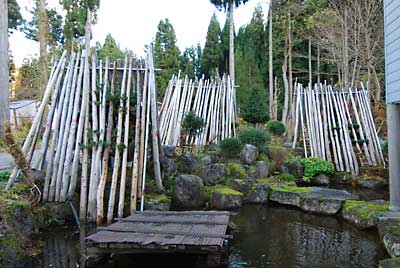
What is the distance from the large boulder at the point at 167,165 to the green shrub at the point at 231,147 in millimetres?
1921

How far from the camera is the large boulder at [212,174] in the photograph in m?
8.57

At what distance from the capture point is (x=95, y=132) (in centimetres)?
660

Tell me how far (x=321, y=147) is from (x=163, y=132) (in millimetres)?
5000

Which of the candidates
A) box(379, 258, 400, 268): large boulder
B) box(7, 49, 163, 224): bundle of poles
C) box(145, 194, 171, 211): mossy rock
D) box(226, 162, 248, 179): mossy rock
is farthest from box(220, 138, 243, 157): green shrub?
box(379, 258, 400, 268): large boulder

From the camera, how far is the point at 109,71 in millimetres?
7309

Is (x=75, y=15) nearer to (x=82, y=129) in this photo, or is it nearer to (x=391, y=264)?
(x=82, y=129)

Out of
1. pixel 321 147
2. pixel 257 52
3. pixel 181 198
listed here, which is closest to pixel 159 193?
pixel 181 198

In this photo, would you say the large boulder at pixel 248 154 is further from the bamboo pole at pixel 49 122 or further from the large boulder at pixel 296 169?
the bamboo pole at pixel 49 122

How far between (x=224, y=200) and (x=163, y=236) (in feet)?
11.6

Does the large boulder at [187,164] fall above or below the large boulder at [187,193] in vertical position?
above

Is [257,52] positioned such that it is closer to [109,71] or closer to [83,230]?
[109,71]

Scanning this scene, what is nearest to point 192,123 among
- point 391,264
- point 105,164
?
point 105,164

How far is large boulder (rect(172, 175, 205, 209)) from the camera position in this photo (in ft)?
24.6

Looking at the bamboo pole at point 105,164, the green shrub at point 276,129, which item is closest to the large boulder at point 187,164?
the bamboo pole at point 105,164
